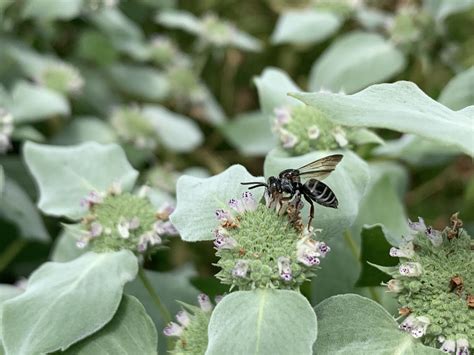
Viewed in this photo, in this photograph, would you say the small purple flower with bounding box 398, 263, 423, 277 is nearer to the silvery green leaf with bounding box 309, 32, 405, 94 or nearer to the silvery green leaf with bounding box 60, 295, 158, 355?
the silvery green leaf with bounding box 60, 295, 158, 355

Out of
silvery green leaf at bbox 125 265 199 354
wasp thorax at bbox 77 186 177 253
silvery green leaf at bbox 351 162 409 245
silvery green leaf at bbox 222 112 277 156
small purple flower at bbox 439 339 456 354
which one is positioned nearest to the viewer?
small purple flower at bbox 439 339 456 354

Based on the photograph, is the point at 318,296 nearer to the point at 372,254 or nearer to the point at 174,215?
the point at 372,254

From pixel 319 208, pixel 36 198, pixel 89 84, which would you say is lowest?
pixel 36 198

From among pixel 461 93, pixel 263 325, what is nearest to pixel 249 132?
pixel 461 93

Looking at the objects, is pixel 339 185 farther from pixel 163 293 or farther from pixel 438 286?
pixel 163 293

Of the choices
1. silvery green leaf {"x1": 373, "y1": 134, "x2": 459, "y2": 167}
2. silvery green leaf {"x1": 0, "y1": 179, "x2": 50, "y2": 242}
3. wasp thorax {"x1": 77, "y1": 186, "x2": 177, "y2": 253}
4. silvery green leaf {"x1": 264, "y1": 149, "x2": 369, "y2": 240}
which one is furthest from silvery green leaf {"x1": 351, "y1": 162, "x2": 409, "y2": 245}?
silvery green leaf {"x1": 0, "y1": 179, "x2": 50, "y2": 242}

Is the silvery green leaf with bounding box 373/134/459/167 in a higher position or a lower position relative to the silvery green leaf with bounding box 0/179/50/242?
higher

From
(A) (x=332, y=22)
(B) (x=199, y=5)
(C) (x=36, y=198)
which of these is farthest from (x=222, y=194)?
(B) (x=199, y=5)
